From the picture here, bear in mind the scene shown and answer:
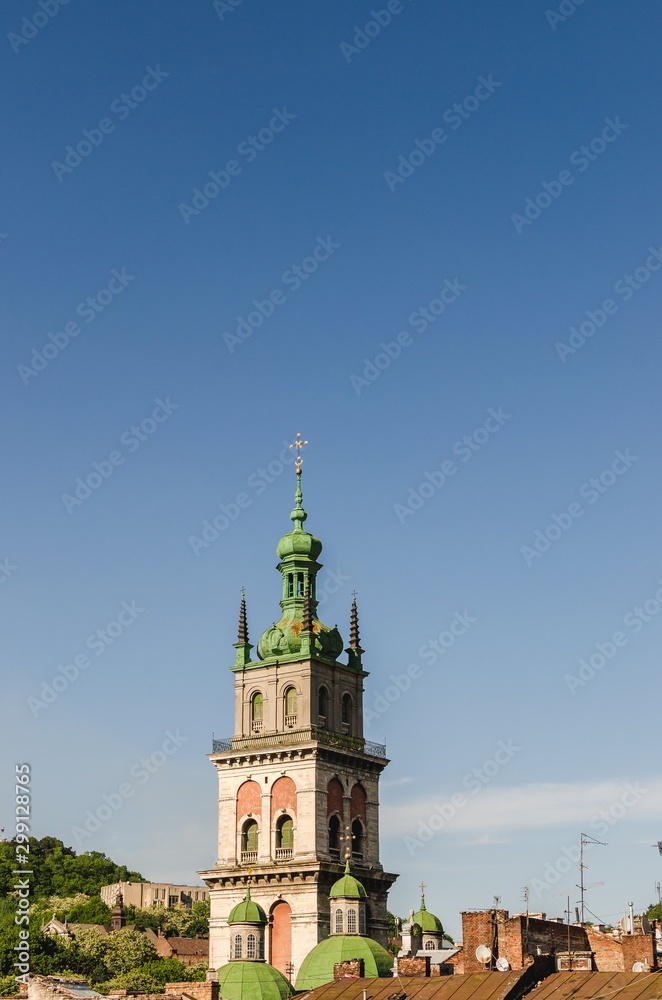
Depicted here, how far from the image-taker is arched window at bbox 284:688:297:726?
114 m

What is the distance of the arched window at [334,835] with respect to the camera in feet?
362

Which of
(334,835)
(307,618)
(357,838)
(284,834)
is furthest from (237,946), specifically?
(307,618)

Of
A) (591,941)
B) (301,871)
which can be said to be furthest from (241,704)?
(591,941)

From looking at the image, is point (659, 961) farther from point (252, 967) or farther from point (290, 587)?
point (290, 587)

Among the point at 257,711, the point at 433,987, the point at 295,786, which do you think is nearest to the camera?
the point at 433,987

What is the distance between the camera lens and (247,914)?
102188 millimetres

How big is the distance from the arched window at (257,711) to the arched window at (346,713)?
20.6ft

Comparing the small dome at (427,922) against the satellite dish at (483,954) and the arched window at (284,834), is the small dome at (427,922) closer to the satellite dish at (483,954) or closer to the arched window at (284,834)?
the arched window at (284,834)

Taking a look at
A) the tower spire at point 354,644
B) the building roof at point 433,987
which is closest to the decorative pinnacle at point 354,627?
the tower spire at point 354,644

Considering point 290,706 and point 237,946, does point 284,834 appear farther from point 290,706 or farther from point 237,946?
point 237,946

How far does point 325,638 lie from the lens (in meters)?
Answer: 118

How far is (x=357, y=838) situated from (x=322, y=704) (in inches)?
401

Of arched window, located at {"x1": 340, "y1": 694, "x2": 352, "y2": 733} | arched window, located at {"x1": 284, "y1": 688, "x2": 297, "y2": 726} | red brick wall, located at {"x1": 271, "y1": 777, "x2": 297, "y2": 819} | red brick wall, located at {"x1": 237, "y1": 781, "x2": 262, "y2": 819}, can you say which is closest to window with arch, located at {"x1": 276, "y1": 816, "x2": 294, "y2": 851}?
red brick wall, located at {"x1": 271, "y1": 777, "x2": 297, "y2": 819}

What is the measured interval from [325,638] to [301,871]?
1935 centimetres
